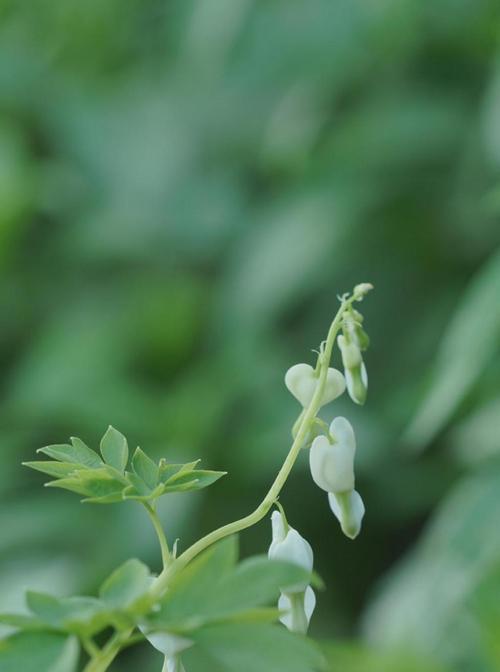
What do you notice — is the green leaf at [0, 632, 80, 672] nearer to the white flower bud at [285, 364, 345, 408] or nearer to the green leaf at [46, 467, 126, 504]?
the green leaf at [46, 467, 126, 504]

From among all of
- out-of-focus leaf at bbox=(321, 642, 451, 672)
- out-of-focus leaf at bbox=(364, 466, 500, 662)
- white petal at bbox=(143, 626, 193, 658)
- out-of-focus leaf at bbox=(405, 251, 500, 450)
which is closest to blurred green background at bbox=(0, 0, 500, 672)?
out-of-focus leaf at bbox=(364, 466, 500, 662)

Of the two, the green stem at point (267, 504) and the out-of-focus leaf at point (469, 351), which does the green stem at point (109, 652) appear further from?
the out-of-focus leaf at point (469, 351)

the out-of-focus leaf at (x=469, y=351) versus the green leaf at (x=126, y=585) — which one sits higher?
the out-of-focus leaf at (x=469, y=351)

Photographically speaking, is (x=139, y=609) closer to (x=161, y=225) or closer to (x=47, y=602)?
(x=47, y=602)

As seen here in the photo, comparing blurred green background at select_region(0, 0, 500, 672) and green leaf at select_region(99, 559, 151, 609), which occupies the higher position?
blurred green background at select_region(0, 0, 500, 672)

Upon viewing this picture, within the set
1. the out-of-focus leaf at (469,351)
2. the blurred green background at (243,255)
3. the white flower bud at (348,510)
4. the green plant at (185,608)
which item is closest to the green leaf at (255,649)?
the green plant at (185,608)

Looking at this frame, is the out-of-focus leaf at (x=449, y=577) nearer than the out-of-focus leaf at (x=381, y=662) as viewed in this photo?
No
